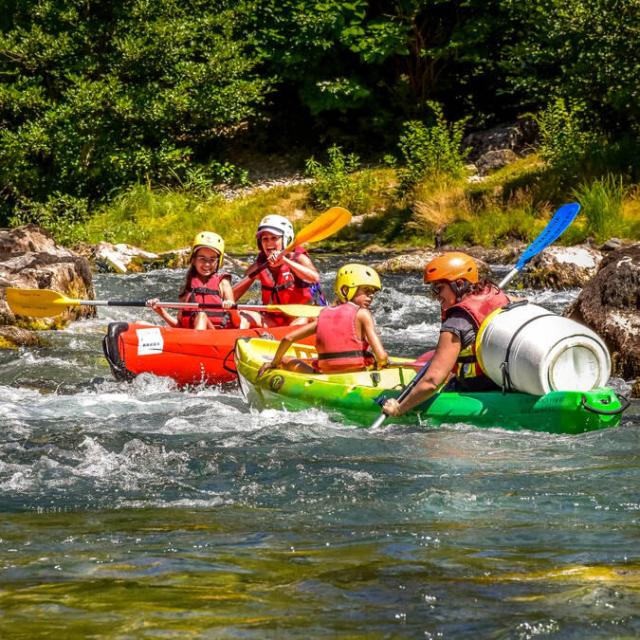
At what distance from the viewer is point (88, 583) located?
3.62m

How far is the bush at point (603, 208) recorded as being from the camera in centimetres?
1407

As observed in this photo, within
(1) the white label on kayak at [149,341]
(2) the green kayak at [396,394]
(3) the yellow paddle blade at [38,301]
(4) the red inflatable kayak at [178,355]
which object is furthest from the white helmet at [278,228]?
(3) the yellow paddle blade at [38,301]

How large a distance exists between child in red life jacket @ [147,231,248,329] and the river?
2.26 m

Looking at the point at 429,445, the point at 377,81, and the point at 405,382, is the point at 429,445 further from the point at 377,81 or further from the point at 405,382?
the point at 377,81

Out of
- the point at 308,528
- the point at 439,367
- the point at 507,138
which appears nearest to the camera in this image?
the point at 308,528

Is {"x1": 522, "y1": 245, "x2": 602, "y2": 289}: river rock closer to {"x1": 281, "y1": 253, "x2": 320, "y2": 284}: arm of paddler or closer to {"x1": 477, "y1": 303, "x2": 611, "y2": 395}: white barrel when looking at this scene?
{"x1": 281, "y1": 253, "x2": 320, "y2": 284}: arm of paddler

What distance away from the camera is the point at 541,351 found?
556 centimetres

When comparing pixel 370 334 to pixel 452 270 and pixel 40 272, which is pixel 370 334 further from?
pixel 40 272

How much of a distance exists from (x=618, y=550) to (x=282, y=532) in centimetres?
119

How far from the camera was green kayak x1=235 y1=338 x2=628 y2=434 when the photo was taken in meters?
5.68

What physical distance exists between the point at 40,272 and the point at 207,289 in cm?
260

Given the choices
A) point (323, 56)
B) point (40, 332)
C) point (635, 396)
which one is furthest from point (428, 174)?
point (635, 396)

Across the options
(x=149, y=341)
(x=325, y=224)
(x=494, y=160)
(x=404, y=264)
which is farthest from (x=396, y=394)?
(x=494, y=160)

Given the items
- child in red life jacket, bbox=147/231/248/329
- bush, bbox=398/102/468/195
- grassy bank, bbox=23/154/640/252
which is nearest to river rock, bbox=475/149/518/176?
grassy bank, bbox=23/154/640/252
